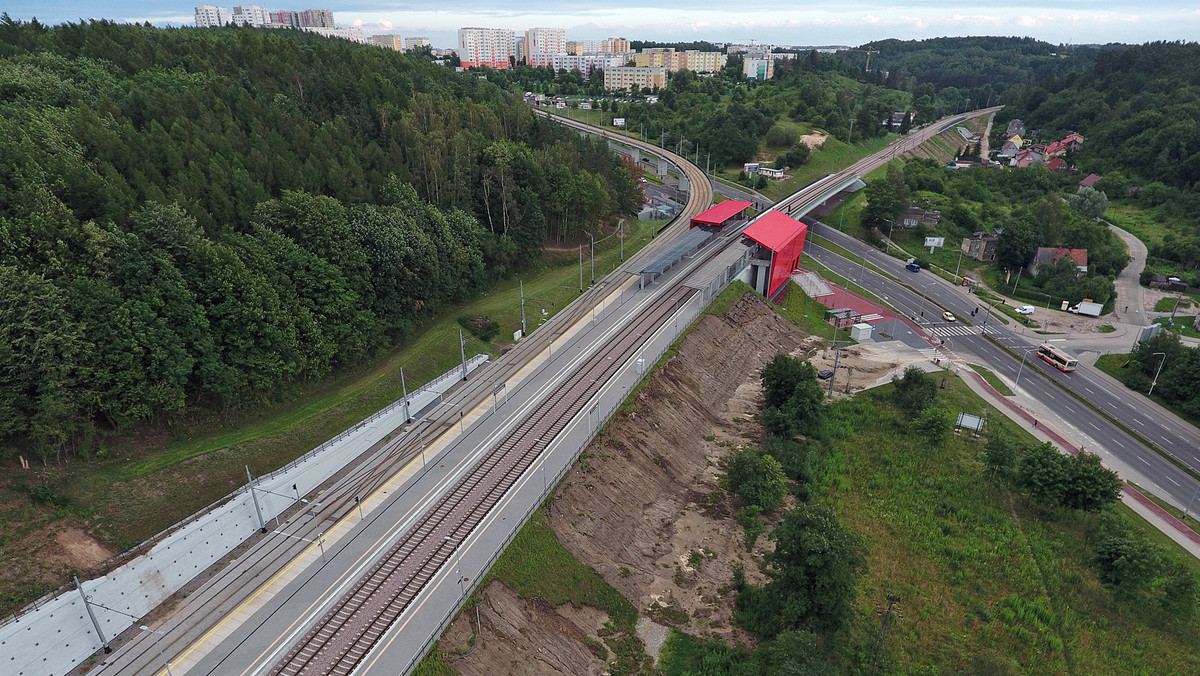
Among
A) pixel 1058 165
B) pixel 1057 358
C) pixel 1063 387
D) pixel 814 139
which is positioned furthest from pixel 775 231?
pixel 1058 165

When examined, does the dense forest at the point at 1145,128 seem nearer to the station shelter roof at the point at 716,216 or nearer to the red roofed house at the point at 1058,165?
the red roofed house at the point at 1058,165

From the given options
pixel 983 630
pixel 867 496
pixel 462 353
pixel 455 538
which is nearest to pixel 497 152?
pixel 462 353

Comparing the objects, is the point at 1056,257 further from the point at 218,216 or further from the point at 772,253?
the point at 218,216

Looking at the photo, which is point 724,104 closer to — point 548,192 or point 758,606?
point 548,192

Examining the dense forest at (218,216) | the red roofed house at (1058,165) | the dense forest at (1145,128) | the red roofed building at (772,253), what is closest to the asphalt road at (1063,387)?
Answer: the red roofed building at (772,253)

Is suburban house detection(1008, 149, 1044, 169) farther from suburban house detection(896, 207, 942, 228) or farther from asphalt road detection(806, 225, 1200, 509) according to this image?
asphalt road detection(806, 225, 1200, 509)

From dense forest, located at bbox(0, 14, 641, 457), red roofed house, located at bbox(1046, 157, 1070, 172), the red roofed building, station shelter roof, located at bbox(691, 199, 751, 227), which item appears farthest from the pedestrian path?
red roofed house, located at bbox(1046, 157, 1070, 172)
